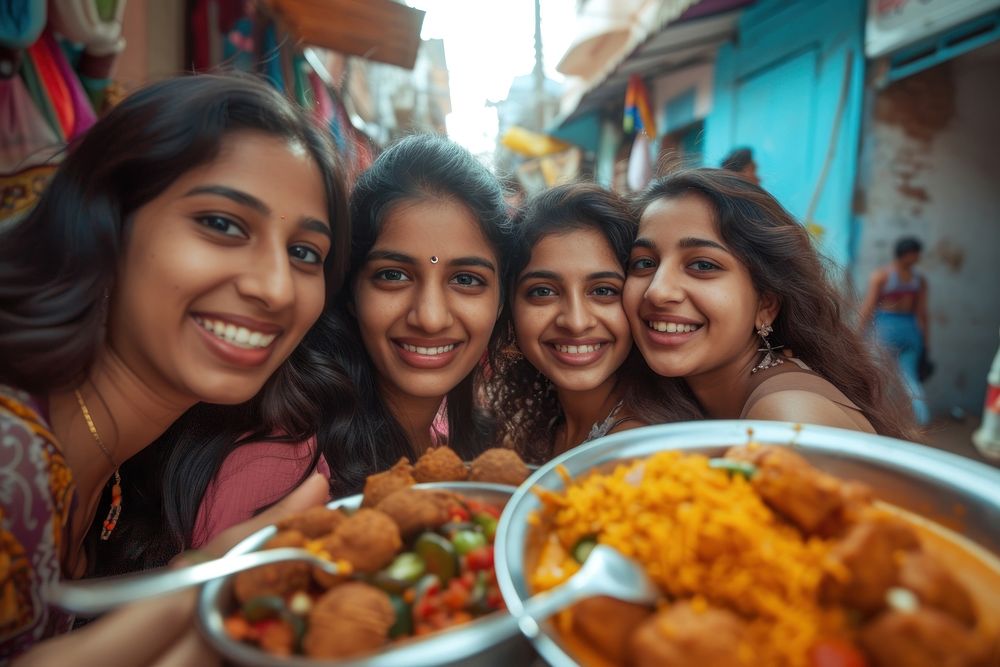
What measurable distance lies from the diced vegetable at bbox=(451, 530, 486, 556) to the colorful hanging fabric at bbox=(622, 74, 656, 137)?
345 inches

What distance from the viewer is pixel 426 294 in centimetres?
206

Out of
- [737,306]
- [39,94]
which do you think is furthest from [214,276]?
[39,94]

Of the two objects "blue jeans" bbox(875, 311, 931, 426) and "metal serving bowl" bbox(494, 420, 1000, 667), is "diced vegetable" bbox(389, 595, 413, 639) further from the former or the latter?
"blue jeans" bbox(875, 311, 931, 426)

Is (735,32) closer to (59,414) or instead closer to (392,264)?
(392,264)

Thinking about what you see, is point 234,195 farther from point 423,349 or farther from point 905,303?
point 905,303

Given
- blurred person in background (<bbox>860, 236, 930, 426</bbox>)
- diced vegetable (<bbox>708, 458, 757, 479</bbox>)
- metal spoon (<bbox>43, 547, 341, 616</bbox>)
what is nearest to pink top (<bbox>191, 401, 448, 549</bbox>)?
metal spoon (<bbox>43, 547, 341, 616</bbox>)

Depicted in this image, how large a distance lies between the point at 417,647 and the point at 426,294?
1.43 meters

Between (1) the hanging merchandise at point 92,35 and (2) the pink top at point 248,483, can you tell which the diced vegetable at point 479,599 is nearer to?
(2) the pink top at point 248,483

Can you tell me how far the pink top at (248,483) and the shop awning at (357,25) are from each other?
4.47 meters

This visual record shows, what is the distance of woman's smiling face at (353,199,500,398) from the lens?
2100mm

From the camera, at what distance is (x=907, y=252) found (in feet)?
18.8

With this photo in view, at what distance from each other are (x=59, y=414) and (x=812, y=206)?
22.8 ft

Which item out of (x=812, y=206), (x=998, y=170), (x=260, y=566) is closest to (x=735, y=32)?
(x=812, y=206)

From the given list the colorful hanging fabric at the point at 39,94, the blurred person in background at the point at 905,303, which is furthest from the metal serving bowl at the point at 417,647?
the blurred person in background at the point at 905,303
